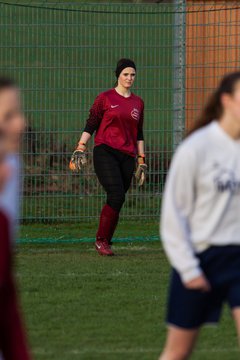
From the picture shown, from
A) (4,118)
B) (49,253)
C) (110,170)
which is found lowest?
(49,253)

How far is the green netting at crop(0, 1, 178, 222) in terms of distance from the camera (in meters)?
14.3

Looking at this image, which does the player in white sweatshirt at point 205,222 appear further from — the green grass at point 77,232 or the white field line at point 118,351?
the green grass at point 77,232

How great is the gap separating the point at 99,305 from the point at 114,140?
124 inches

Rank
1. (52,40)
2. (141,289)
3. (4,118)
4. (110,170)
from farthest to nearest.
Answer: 1. (52,40)
2. (110,170)
3. (141,289)
4. (4,118)

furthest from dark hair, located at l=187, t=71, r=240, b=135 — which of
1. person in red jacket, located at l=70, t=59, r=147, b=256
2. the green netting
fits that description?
the green netting

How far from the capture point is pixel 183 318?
5691mm

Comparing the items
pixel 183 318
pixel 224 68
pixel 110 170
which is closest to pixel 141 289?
pixel 110 170

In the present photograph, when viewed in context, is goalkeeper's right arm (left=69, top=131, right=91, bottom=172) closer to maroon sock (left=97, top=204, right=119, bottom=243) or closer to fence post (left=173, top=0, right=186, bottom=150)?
maroon sock (left=97, top=204, right=119, bottom=243)

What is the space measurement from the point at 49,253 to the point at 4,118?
314 inches

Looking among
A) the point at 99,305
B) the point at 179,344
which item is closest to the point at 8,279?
the point at 179,344

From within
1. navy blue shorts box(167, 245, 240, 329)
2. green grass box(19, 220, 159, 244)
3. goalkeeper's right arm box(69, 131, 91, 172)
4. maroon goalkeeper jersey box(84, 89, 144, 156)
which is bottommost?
green grass box(19, 220, 159, 244)

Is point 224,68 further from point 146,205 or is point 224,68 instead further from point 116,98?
point 116,98

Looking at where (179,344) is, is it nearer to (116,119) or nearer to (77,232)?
(116,119)

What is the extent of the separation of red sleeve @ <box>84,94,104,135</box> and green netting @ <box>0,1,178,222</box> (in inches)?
84.3
